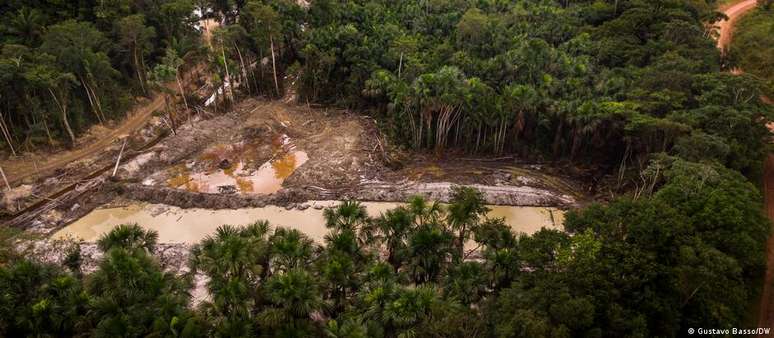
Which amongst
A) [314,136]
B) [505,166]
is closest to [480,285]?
[505,166]

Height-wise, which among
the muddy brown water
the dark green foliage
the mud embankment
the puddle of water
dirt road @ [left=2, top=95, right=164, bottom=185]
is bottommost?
the muddy brown water

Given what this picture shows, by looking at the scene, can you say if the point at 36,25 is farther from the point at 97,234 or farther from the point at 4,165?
the point at 97,234

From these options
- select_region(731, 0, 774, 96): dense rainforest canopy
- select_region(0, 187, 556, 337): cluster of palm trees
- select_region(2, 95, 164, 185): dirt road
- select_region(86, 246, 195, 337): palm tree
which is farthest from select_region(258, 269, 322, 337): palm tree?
select_region(731, 0, 774, 96): dense rainforest canopy

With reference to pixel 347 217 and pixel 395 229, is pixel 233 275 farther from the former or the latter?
pixel 395 229

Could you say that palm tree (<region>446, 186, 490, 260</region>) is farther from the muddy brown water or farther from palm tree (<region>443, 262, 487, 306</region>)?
the muddy brown water

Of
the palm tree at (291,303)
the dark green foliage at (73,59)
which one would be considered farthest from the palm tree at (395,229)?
the dark green foliage at (73,59)

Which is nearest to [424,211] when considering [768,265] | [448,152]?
[448,152]

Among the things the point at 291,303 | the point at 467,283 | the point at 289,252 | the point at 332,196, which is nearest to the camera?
the point at 291,303
